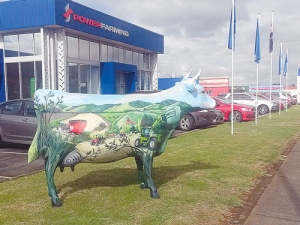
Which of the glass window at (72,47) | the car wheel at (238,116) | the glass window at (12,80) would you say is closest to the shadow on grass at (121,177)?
the car wheel at (238,116)

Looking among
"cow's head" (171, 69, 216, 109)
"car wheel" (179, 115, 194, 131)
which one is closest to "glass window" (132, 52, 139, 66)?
"car wheel" (179, 115, 194, 131)

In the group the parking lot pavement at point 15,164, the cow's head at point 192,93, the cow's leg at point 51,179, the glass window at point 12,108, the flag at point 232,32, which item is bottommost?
the parking lot pavement at point 15,164

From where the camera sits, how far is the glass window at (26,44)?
1972 cm

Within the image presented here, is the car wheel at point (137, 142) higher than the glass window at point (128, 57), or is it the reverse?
the glass window at point (128, 57)

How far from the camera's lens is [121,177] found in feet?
21.8

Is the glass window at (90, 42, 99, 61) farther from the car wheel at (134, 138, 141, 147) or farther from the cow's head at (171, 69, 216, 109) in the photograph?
the car wheel at (134, 138, 141, 147)

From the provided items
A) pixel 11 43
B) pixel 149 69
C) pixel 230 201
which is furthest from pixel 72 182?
pixel 149 69

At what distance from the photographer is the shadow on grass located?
611cm

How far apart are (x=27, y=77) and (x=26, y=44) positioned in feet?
6.11

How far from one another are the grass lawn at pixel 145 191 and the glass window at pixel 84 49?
46.7 ft

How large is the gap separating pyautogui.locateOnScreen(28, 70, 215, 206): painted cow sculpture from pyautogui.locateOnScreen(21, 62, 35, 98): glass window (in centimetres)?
1572

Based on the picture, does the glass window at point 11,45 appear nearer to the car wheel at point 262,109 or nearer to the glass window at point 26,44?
the glass window at point 26,44

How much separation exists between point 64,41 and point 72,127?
15.6 metres

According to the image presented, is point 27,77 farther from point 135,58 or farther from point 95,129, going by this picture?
point 95,129
